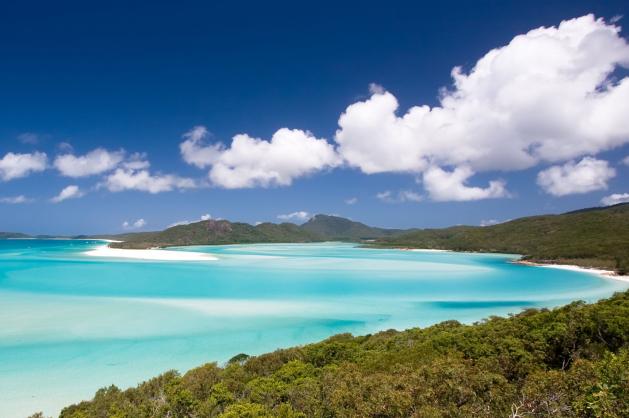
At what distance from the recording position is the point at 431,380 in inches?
345

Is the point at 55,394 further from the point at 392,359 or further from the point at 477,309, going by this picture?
the point at 477,309

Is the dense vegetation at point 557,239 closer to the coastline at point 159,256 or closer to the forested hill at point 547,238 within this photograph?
the forested hill at point 547,238

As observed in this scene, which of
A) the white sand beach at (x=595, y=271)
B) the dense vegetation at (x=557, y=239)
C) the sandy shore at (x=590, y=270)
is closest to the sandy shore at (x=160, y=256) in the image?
the sandy shore at (x=590, y=270)

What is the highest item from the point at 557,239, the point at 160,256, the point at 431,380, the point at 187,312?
the point at 557,239

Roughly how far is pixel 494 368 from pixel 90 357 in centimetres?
1889

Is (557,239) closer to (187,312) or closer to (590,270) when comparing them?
(590,270)

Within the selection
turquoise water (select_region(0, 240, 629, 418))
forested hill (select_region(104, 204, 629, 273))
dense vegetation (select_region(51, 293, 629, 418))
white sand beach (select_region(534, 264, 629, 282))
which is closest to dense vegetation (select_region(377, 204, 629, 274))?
forested hill (select_region(104, 204, 629, 273))

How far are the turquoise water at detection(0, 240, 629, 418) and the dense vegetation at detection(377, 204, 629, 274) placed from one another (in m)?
21.9

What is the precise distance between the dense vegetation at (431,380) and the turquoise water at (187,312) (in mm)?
3879

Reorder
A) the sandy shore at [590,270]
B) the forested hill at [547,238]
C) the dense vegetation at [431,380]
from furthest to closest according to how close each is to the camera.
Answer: the forested hill at [547,238], the sandy shore at [590,270], the dense vegetation at [431,380]

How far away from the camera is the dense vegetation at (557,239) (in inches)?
2935

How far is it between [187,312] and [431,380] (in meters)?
25.6

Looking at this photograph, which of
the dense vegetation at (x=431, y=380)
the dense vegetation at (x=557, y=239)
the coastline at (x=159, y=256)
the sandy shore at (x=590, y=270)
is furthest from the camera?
the coastline at (x=159, y=256)

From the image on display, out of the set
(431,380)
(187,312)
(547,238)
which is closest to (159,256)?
(187,312)
